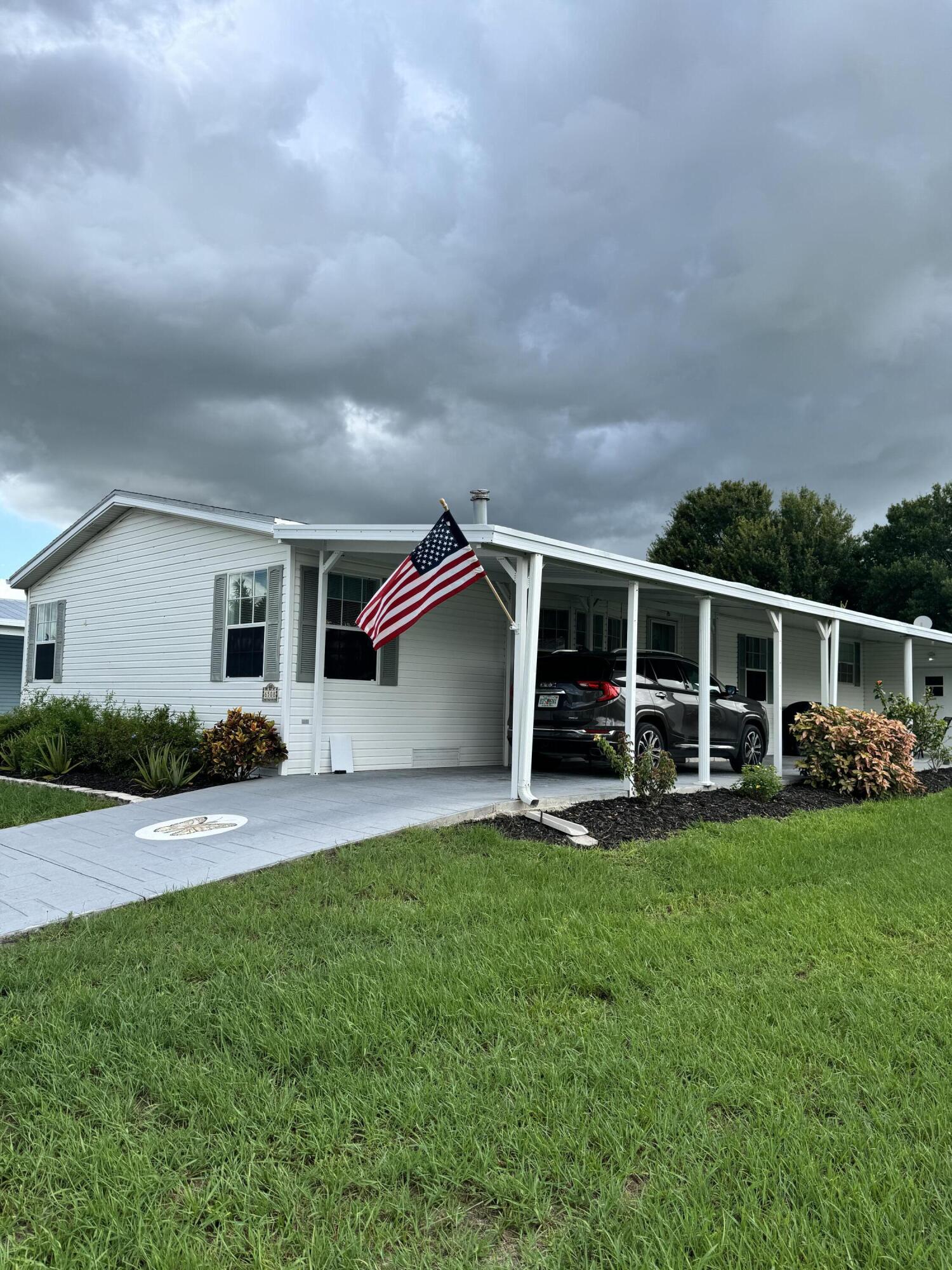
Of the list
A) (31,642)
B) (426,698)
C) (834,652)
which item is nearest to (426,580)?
(426,698)

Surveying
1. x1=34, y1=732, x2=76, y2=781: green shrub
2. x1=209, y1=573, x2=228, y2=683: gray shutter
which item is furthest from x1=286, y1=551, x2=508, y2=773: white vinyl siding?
x1=34, y1=732, x2=76, y2=781: green shrub

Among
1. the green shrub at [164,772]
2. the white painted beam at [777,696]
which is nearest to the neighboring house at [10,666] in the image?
the green shrub at [164,772]

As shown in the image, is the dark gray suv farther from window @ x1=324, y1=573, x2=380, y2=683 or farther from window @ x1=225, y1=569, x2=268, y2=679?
→ window @ x1=225, y1=569, x2=268, y2=679

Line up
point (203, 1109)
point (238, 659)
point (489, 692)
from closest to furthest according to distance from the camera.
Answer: point (203, 1109) → point (238, 659) → point (489, 692)

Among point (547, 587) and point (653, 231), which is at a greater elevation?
point (653, 231)

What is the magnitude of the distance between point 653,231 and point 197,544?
26.8ft

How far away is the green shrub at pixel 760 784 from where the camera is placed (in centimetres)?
1009

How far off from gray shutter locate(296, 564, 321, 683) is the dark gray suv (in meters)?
3.01

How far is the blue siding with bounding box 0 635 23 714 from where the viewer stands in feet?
71.1

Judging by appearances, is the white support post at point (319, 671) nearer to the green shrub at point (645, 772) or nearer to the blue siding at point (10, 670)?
the green shrub at point (645, 772)

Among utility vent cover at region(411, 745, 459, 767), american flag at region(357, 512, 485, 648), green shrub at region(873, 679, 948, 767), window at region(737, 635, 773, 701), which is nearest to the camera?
american flag at region(357, 512, 485, 648)

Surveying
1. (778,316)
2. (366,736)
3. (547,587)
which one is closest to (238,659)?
(366,736)

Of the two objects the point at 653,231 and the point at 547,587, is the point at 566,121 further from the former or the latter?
the point at 547,587

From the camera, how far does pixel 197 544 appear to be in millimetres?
12523
